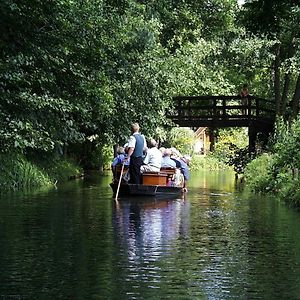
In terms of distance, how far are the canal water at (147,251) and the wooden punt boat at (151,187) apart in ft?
7.31

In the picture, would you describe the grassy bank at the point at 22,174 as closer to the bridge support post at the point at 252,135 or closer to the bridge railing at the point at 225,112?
the bridge railing at the point at 225,112

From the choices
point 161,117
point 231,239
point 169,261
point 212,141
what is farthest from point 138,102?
point 212,141

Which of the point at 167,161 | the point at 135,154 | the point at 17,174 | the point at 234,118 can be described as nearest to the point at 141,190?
the point at 135,154

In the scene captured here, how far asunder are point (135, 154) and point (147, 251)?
9.47 m

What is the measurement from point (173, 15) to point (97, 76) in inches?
539

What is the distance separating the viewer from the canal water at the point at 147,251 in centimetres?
743

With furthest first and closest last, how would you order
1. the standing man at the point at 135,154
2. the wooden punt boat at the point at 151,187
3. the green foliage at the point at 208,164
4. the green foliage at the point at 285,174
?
the green foliage at the point at 208,164 → the wooden punt boat at the point at 151,187 → the standing man at the point at 135,154 → the green foliage at the point at 285,174

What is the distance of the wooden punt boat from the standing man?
8.7 inches

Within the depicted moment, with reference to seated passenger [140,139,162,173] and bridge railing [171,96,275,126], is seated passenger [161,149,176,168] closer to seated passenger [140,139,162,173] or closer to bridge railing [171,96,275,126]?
seated passenger [140,139,162,173]

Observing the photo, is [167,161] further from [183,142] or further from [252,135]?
[183,142]

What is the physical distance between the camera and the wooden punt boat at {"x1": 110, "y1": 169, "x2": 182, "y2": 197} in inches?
748

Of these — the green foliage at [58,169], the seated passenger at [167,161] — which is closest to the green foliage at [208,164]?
the green foliage at [58,169]

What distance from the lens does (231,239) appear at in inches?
437

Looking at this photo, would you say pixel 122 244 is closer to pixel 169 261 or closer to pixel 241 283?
pixel 169 261
